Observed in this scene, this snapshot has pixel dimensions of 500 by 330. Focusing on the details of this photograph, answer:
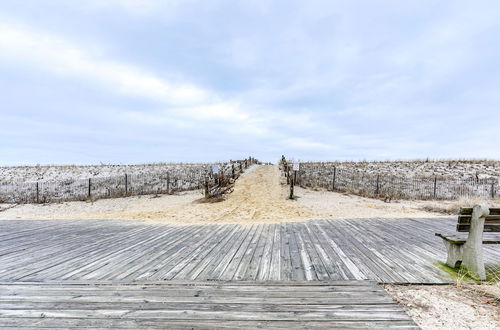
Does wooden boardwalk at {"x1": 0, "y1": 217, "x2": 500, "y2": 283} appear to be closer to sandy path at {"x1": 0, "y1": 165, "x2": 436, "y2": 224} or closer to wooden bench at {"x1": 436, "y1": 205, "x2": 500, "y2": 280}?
wooden bench at {"x1": 436, "y1": 205, "x2": 500, "y2": 280}

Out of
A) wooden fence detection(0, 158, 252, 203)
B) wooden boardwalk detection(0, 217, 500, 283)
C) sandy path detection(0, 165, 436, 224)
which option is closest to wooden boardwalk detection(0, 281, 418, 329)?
wooden boardwalk detection(0, 217, 500, 283)

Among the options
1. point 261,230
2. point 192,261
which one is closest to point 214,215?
point 261,230

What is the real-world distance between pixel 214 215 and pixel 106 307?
29.9 feet

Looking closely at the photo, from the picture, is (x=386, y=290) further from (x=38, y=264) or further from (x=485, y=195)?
(x=485, y=195)

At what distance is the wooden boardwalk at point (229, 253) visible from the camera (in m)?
3.96

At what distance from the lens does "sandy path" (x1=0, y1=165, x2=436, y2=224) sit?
1166 cm

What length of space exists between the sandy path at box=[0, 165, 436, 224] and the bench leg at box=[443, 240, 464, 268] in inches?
250

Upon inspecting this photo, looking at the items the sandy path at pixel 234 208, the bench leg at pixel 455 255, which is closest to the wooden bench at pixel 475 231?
the bench leg at pixel 455 255

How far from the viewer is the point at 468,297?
337 cm

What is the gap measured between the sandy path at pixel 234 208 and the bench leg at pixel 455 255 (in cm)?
635

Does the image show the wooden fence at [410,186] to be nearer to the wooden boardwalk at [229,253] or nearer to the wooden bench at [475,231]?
the wooden boardwalk at [229,253]

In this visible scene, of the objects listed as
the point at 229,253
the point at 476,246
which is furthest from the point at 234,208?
the point at 476,246

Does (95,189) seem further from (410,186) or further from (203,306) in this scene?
(410,186)

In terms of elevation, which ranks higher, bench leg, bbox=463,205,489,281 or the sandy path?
bench leg, bbox=463,205,489,281
